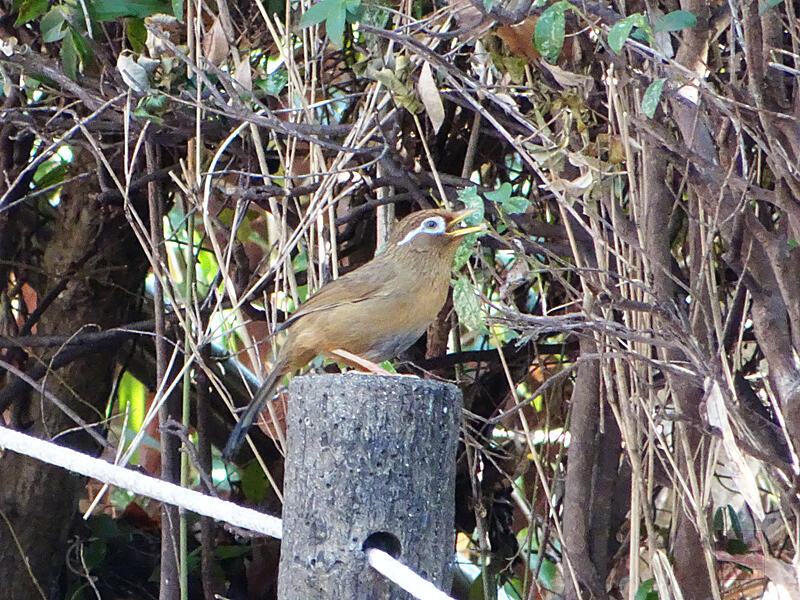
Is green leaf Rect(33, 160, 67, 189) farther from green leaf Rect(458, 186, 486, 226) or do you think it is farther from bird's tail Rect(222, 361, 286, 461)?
green leaf Rect(458, 186, 486, 226)

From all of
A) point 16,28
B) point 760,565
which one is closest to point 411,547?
point 760,565

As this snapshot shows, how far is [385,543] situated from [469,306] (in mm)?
988

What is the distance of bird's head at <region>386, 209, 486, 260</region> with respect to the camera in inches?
126

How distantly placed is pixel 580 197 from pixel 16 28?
2.09 m

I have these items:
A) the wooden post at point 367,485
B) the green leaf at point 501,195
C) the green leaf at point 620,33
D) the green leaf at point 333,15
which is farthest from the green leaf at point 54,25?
the wooden post at point 367,485

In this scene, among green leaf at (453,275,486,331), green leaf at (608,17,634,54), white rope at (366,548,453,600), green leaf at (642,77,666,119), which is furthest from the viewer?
green leaf at (453,275,486,331)

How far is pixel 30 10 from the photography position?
345 cm

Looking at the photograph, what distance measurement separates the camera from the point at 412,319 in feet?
10.3

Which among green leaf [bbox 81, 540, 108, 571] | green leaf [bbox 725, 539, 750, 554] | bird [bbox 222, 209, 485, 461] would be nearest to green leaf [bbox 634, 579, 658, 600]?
green leaf [bbox 725, 539, 750, 554]

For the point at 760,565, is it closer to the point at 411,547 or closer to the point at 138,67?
the point at 411,547

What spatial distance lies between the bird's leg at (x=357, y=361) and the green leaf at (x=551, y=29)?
0.94m

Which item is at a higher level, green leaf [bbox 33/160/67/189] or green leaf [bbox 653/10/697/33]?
green leaf [bbox 653/10/697/33]

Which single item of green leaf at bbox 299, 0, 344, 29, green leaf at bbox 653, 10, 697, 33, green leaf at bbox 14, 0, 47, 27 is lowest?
green leaf at bbox 653, 10, 697, 33

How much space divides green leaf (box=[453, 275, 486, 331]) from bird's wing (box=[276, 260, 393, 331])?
0.47 m
